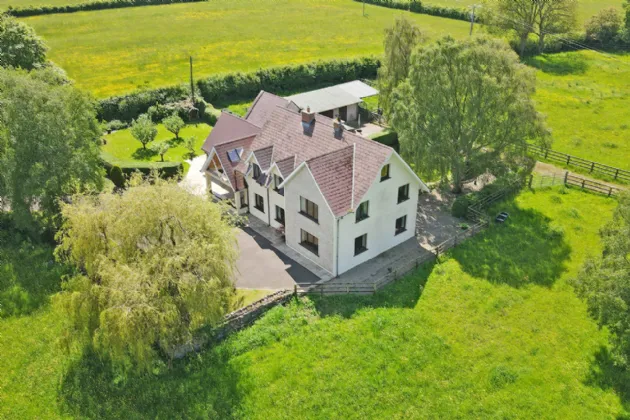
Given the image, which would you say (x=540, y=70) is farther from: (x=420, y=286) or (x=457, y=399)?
(x=457, y=399)

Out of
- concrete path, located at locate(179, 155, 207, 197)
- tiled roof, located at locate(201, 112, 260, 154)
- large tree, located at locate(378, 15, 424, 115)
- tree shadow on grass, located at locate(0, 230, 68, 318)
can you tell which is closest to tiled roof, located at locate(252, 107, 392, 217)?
tiled roof, located at locate(201, 112, 260, 154)

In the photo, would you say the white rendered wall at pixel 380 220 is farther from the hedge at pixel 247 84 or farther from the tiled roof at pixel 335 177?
the hedge at pixel 247 84

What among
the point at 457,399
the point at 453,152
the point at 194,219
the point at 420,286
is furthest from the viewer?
the point at 453,152

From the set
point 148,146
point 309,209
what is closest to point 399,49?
point 309,209

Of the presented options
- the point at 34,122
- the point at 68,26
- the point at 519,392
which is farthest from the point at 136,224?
the point at 68,26

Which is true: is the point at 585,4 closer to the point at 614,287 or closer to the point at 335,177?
the point at 335,177

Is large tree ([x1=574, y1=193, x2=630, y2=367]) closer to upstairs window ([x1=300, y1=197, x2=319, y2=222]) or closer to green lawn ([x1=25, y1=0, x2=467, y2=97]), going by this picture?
upstairs window ([x1=300, y1=197, x2=319, y2=222])
